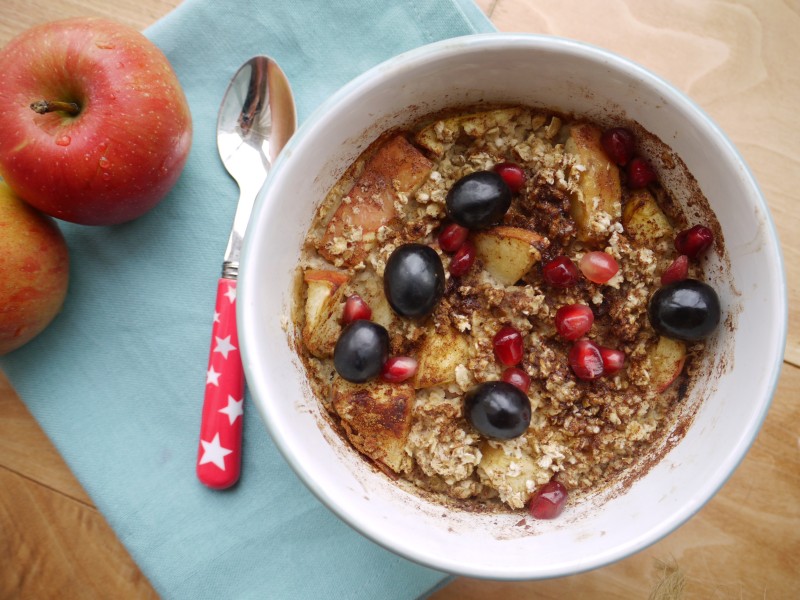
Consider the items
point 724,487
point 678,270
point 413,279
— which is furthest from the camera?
point 724,487

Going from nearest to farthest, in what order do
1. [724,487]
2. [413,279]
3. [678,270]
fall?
[413,279]
[678,270]
[724,487]

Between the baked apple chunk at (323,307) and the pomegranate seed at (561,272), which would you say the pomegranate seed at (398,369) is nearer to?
the baked apple chunk at (323,307)

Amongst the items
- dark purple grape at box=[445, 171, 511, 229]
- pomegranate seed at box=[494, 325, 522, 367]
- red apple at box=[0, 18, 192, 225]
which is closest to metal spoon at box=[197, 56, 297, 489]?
red apple at box=[0, 18, 192, 225]

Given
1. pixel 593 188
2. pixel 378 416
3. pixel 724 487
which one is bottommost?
pixel 724 487

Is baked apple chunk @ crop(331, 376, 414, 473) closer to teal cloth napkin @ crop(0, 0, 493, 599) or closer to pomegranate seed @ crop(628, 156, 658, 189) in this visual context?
teal cloth napkin @ crop(0, 0, 493, 599)

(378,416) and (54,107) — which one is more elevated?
(54,107)

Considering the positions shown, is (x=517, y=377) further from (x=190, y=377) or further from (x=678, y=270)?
(x=190, y=377)

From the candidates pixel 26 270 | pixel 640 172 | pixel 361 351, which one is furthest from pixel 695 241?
pixel 26 270
